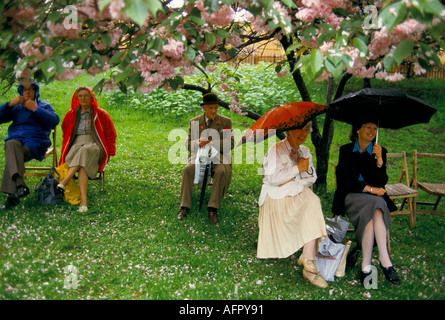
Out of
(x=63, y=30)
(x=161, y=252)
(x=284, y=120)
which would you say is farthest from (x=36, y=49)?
(x=161, y=252)

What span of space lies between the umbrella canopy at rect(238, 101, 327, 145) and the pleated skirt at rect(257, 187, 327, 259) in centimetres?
69

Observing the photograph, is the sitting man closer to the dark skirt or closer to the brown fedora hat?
the brown fedora hat

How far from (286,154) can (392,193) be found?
1.78 m

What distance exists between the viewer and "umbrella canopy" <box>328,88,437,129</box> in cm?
427

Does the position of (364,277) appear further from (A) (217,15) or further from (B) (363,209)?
(A) (217,15)

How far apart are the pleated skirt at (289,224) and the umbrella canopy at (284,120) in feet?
2.27

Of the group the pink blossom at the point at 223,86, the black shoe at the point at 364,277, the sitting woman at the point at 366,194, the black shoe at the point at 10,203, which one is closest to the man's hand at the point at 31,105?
the black shoe at the point at 10,203

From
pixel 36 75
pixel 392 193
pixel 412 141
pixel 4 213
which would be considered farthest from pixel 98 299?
pixel 412 141

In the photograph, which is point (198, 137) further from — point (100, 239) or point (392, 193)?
point (392, 193)

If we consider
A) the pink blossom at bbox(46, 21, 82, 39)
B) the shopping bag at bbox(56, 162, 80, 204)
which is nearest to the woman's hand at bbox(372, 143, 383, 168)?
the pink blossom at bbox(46, 21, 82, 39)

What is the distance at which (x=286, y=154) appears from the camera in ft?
15.2

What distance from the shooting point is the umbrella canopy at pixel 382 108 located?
427 centimetres

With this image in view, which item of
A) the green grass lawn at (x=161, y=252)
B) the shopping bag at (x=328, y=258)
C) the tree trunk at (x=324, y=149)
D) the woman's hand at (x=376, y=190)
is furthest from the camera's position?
the tree trunk at (x=324, y=149)

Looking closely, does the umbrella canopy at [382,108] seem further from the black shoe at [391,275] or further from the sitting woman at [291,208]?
the black shoe at [391,275]
